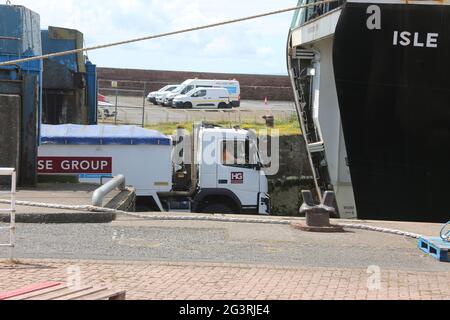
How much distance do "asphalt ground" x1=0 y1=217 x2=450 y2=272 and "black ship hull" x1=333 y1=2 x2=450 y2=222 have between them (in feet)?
12.0

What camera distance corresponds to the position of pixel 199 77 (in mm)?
59656

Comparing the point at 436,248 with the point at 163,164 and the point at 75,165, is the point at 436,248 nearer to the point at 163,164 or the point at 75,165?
the point at 163,164

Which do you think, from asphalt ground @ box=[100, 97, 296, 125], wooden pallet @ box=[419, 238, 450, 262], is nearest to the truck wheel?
wooden pallet @ box=[419, 238, 450, 262]

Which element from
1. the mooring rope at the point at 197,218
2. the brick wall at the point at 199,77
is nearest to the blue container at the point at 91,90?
the mooring rope at the point at 197,218

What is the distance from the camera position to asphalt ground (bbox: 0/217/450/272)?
8336 millimetres

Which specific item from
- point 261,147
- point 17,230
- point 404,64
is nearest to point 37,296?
point 17,230

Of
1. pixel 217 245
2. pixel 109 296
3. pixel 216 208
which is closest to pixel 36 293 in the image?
pixel 109 296

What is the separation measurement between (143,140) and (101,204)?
651 cm

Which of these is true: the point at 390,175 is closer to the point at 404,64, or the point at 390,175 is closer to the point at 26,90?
the point at 404,64

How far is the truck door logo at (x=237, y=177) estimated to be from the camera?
17703 mm

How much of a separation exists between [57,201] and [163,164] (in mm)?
5848

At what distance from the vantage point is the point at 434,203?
14.1m

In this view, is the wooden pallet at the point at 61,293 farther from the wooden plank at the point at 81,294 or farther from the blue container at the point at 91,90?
the blue container at the point at 91,90

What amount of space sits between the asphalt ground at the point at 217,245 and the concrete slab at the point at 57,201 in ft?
0.65
